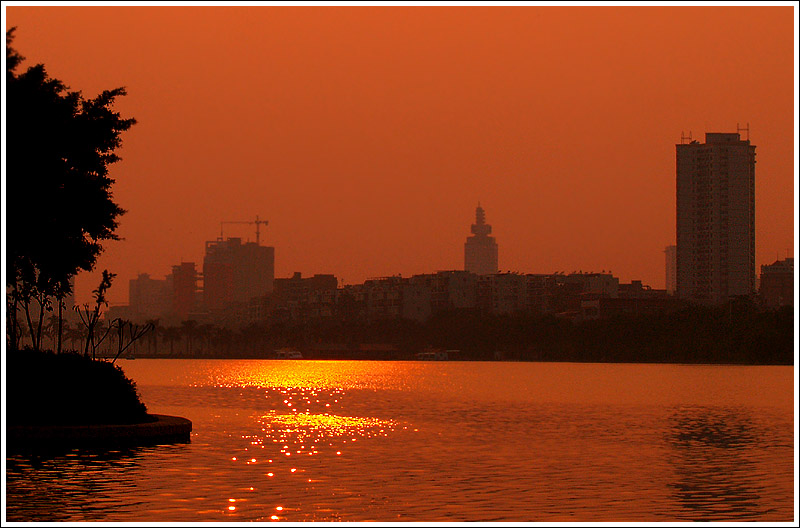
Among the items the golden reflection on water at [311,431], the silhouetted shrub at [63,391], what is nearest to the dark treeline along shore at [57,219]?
the silhouetted shrub at [63,391]

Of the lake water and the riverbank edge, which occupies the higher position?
the riverbank edge

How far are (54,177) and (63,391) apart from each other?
20.2 feet

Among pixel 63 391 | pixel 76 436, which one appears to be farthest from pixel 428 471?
pixel 63 391

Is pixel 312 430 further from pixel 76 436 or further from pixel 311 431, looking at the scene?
pixel 76 436

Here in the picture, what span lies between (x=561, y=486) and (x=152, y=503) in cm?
976

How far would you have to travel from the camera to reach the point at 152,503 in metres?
24.8

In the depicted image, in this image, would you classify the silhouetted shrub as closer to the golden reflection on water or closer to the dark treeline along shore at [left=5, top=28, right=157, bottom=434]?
the dark treeline along shore at [left=5, top=28, right=157, bottom=434]

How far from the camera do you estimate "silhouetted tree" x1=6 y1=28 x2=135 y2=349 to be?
32.8 m

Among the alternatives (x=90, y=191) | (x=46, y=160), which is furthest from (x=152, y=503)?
(x=90, y=191)

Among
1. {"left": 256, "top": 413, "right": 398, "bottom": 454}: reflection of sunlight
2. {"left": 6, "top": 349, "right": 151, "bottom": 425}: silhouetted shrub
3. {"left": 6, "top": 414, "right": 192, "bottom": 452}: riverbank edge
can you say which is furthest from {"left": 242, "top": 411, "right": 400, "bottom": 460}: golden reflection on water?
{"left": 6, "top": 349, "right": 151, "bottom": 425}: silhouetted shrub

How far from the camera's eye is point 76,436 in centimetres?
3547

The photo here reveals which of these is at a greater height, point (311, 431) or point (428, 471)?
point (428, 471)

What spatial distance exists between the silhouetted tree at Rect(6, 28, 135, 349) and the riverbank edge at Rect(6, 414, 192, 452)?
469cm

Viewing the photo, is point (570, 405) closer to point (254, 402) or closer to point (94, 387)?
point (254, 402)
